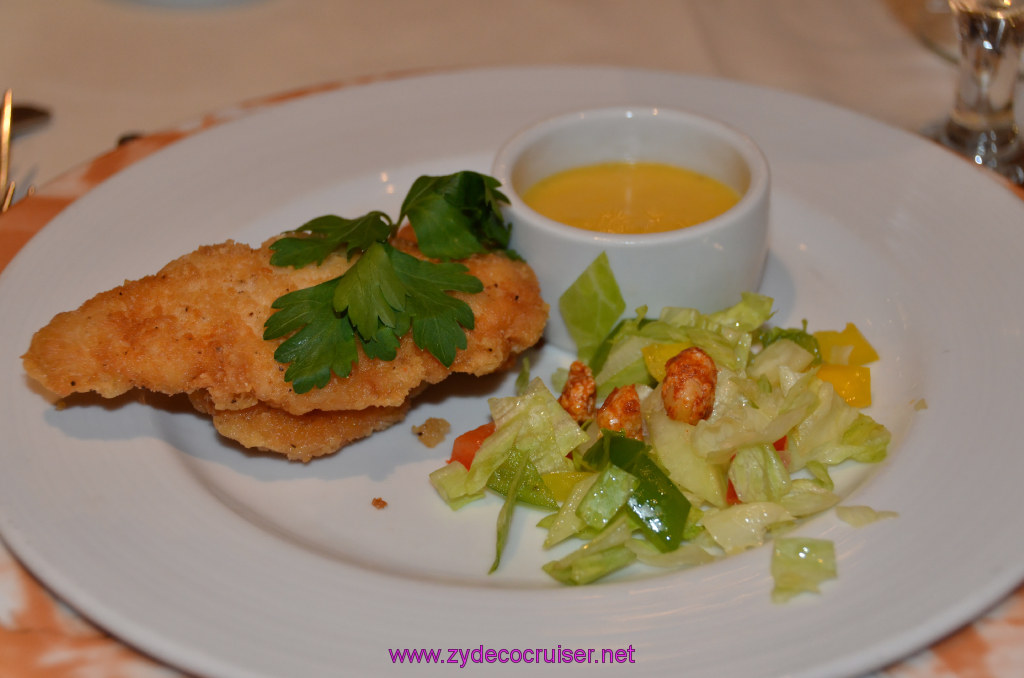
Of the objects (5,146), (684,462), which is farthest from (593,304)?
(5,146)

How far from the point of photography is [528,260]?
3539 millimetres

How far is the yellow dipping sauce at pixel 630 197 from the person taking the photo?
12.1 ft

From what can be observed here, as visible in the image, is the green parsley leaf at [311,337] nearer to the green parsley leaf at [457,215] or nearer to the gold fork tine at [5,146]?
the green parsley leaf at [457,215]

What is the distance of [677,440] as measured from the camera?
9.89 feet

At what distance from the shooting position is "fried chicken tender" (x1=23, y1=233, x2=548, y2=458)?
2.91 metres

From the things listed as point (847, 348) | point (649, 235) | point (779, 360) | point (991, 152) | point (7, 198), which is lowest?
point (991, 152)

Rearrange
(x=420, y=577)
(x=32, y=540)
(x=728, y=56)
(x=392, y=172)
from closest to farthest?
(x=32, y=540), (x=420, y=577), (x=392, y=172), (x=728, y=56)

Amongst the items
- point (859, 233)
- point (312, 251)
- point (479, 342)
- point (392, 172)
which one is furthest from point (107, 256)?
point (859, 233)

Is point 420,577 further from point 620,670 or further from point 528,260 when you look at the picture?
point 528,260

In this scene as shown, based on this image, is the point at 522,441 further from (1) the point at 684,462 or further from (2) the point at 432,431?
(1) the point at 684,462

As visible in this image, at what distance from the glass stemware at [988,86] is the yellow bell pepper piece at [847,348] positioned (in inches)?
62.5

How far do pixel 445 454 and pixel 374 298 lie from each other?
2.10ft

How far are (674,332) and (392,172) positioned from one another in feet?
5.52

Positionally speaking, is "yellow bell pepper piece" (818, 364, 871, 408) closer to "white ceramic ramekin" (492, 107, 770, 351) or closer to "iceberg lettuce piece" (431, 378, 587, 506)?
"white ceramic ramekin" (492, 107, 770, 351)
